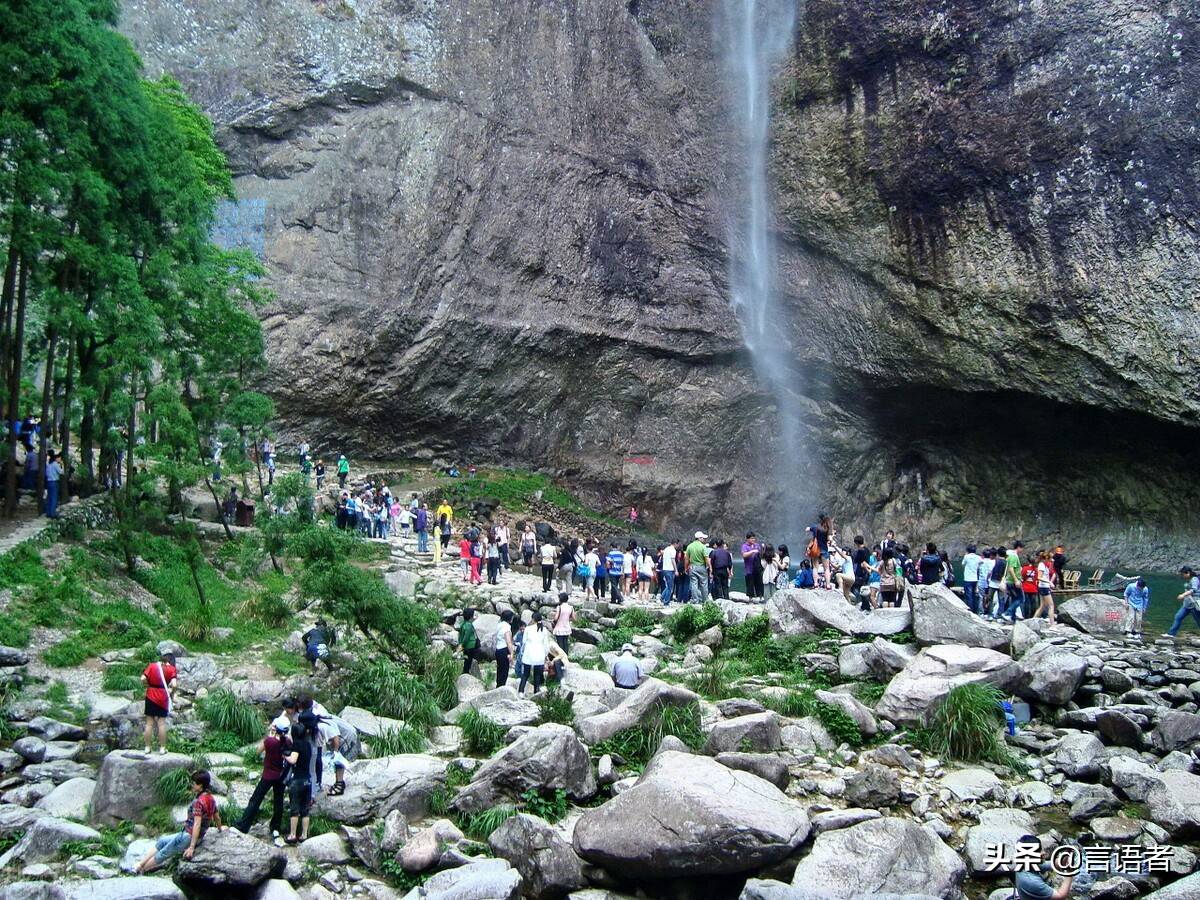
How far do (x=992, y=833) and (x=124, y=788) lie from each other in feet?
26.5

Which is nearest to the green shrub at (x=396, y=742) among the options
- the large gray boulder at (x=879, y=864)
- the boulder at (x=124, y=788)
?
the boulder at (x=124, y=788)

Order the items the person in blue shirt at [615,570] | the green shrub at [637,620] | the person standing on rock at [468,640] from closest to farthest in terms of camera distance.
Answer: the person standing on rock at [468,640] < the green shrub at [637,620] < the person in blue shirt at [615,570]

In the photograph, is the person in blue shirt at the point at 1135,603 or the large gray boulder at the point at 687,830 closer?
the large gray boulder at the point at 687,830

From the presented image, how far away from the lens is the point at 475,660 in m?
15.5

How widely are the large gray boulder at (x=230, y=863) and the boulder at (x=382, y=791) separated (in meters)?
1.23

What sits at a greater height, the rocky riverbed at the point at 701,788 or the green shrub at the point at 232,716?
the green shrub at the point at 232,716

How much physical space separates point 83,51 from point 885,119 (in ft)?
78.1

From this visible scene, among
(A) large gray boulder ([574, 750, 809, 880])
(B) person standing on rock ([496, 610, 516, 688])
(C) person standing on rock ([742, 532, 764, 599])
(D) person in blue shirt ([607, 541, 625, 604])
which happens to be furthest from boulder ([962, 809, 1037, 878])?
(D) person in blue shirt ([607, 541, 625, 604])

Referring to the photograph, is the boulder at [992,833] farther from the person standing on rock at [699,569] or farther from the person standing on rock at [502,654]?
the person standing on rock at [699,569]

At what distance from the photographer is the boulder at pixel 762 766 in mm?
10805

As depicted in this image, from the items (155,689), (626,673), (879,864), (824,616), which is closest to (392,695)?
(155,689)

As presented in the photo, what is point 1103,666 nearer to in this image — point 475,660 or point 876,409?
point 475,660

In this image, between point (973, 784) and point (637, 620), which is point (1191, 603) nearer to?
point (973, 784)

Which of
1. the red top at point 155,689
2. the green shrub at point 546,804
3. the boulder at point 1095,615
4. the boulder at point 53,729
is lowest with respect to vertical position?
the green shrub at point 546,804
